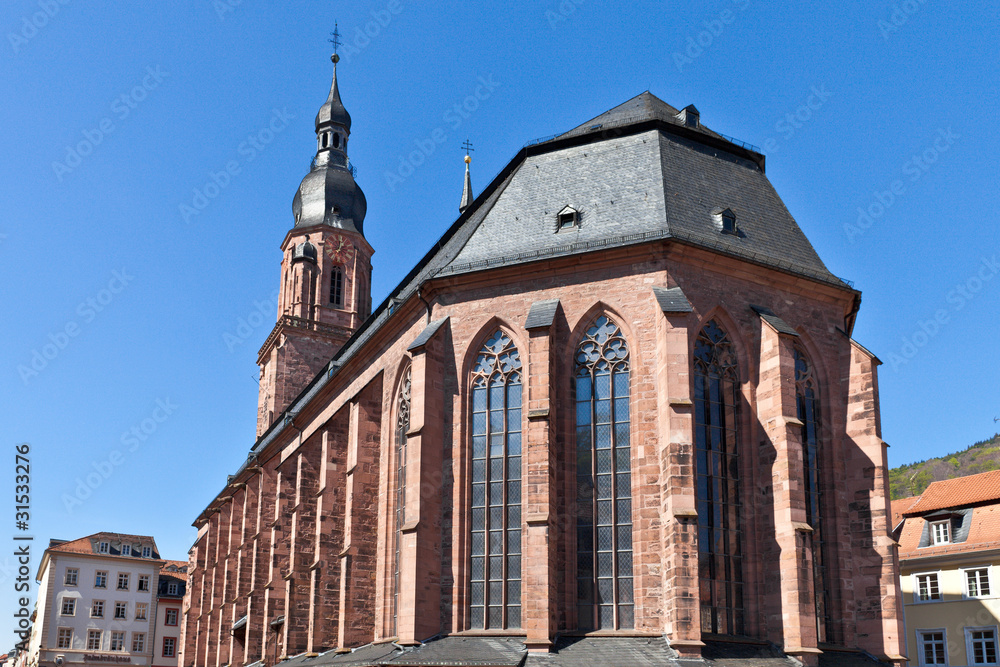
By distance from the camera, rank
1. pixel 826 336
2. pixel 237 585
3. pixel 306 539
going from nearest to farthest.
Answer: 1. pixel 826 336
2. pixel 306 539
3. pixel 237 585

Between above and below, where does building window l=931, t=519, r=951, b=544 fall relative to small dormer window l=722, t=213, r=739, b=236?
below

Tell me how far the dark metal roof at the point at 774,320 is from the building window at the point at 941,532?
57.7ft

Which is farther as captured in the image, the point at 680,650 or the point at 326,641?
the point at 326,641

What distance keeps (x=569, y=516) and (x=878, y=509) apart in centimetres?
722

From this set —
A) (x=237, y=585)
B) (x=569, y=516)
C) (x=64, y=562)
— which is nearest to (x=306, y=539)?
(x=237, y=585)

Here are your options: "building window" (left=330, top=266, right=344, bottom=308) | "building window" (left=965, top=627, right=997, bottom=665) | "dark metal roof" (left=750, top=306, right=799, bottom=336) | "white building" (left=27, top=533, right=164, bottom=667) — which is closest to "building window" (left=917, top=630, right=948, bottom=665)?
"building window" (left=965, top=627, right=997, bottom=665)

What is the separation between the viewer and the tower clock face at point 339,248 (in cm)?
5359

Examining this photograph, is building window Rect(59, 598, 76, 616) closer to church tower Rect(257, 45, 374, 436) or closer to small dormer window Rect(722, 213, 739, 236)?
church tower Rect(257, 45, 374, 436)

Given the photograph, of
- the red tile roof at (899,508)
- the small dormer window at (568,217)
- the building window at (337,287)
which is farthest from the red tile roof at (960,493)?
the building window at (337,287)

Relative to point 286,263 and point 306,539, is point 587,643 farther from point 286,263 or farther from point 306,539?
point 286,263

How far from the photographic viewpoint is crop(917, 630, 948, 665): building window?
118ft

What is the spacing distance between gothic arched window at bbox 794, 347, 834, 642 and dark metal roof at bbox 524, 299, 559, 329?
5875mm

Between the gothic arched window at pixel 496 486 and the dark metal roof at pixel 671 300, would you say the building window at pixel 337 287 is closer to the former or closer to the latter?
the gothic arched window at pixel 496 486

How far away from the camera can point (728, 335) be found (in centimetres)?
2369
